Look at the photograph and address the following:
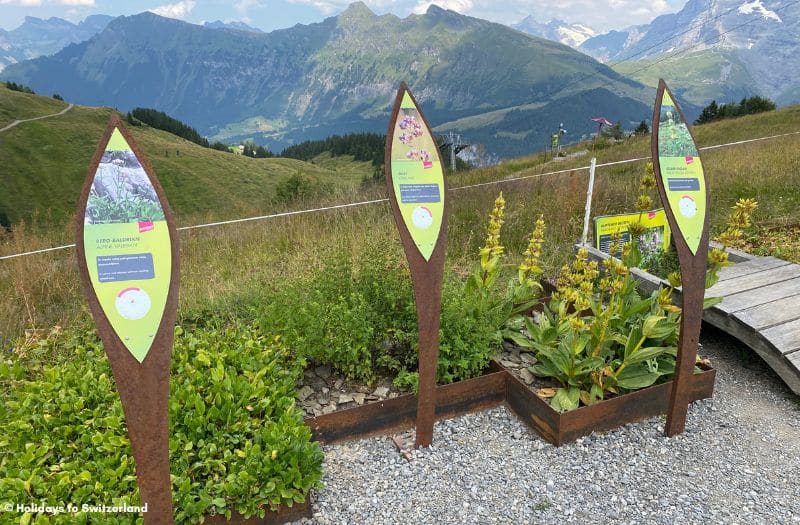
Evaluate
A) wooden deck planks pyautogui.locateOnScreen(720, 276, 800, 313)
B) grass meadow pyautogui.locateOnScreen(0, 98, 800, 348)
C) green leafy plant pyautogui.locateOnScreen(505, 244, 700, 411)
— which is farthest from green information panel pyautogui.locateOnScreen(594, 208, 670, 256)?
green leafy plant pyautogui.locateOnScreen(505, 244, 700, 411)

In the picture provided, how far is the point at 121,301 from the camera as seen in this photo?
6.50ft

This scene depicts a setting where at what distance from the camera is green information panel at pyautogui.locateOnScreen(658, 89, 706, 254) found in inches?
115

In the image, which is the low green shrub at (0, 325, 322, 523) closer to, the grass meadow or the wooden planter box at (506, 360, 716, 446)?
the grass meadow

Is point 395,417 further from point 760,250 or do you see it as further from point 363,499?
point 760,250

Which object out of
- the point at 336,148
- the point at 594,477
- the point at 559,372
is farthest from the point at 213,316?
the point at 336,148

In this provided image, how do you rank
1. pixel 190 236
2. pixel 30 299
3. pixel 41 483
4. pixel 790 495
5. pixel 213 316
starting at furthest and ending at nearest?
pixel 190 236 < pixel 30 299 < pixel 213 316 < pixel 790 495 < pixel 41 483

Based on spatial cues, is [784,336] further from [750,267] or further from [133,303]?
[133,303]

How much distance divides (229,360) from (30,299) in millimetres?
3308

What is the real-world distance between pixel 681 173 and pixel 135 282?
2990mm

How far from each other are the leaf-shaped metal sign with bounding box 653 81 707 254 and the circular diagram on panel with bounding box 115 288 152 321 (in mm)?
2753

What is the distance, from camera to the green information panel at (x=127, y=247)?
1966 mm

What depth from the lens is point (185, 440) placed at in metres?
2.56

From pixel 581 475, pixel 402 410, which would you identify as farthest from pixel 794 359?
pixel 402 410

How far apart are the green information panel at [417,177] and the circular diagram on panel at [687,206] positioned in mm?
1411
